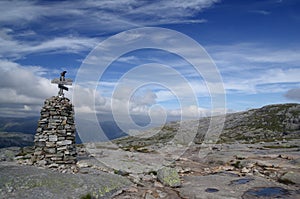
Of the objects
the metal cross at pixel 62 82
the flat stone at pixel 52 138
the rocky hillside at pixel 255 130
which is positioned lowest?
the rocky hillside at pixel 255 130

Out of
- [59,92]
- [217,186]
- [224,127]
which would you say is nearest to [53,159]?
[59,92]

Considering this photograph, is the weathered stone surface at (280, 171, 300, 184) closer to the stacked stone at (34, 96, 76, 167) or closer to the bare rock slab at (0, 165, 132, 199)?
the bare rock slab at (0, 165, 132, 199)

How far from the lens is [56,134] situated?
2602 centimetres

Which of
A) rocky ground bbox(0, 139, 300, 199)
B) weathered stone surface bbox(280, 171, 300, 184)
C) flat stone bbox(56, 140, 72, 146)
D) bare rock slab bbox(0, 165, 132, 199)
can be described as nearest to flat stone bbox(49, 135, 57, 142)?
flat stone bbox(56, 140, 72, 146)

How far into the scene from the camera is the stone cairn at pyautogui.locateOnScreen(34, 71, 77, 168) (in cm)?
2559

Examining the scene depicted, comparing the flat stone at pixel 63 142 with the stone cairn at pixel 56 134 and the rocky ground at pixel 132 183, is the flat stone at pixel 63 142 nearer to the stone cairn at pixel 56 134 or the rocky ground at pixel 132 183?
the stone cairn at pixel 56 134

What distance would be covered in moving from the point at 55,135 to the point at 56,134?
0.14 metres

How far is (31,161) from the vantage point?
25.3 m

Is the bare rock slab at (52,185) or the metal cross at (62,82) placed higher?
the metal cross at (62,82)

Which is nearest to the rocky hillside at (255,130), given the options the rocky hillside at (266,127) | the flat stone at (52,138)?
the rocky hillside at (266,127)

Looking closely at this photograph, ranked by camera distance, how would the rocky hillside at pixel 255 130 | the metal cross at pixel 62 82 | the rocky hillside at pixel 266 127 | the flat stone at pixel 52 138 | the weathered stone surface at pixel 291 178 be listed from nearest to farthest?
1. the weathered stone surface at pixel 291 178
2. the flat stone at pixel 52 138
3. the metal cross at pixel 62 82
4. the rocky hillside at pixel 266 127
5. the rocky hillside at pixel 255 130

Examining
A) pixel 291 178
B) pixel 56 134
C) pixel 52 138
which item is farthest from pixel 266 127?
pixel 52 138

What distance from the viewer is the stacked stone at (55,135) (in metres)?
25.6

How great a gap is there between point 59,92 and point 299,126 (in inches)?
6185
